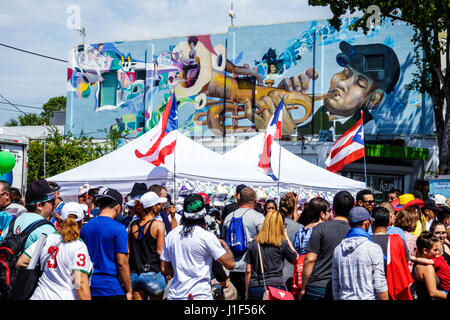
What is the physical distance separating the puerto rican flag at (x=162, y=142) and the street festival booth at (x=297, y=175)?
247 cm

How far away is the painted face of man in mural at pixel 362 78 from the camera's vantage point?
92.4 feet

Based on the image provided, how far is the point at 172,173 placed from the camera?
414 inches

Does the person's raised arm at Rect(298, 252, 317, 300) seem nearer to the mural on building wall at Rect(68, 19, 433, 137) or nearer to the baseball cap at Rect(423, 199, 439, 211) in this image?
the baseball cap at Rect(423, 199, 439, 211)

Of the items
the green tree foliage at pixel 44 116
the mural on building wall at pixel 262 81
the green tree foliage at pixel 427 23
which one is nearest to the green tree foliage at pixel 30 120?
the green tree foliage at pixel 44 116

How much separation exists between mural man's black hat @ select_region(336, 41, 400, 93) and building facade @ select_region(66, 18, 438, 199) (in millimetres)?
50

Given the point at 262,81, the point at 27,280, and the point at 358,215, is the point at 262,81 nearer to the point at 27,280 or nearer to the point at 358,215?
the point at 358,215

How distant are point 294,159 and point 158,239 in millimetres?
8505

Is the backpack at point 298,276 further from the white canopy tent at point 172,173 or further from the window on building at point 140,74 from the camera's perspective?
the window on building at point 140,74

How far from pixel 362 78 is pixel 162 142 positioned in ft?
64.0

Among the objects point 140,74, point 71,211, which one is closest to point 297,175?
point 71,211

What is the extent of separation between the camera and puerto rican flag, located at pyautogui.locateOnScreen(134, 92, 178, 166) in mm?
11031
